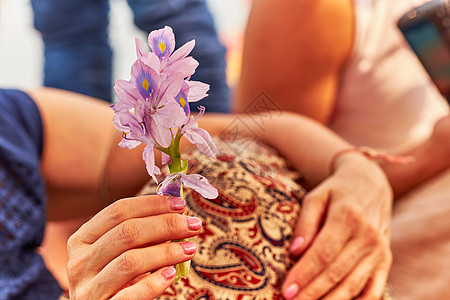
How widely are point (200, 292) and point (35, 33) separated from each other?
656 mm

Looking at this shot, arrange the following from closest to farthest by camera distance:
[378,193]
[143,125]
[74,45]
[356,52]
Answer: [143,125] → [378,193] → [356,52] → [74,45]

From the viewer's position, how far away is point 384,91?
61cm

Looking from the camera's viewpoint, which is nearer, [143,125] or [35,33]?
[143,125]

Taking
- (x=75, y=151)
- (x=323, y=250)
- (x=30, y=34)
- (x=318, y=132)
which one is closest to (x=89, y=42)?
(x=30, y=34)

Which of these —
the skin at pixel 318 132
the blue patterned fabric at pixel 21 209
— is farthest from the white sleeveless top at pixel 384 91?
the blue patterned fabric at pixel 21 209

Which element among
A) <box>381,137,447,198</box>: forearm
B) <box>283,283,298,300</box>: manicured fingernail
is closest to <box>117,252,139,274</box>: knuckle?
<box>283,283,298,300</box>: manicured fingernail

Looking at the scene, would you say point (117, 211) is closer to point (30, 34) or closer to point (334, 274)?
point (334, 274)

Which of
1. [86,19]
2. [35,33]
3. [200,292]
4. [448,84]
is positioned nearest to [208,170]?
[200,292]

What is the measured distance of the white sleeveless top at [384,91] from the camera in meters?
0.60

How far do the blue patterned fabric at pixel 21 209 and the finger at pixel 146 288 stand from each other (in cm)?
17

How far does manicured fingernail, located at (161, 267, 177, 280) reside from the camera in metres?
0.21

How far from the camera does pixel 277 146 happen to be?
44cm

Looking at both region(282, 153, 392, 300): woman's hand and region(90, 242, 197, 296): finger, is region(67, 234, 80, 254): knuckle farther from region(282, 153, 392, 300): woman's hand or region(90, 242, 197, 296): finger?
region(282, 153, 392, 300): woman's hand

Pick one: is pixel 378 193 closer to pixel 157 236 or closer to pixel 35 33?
pixel 157 236
